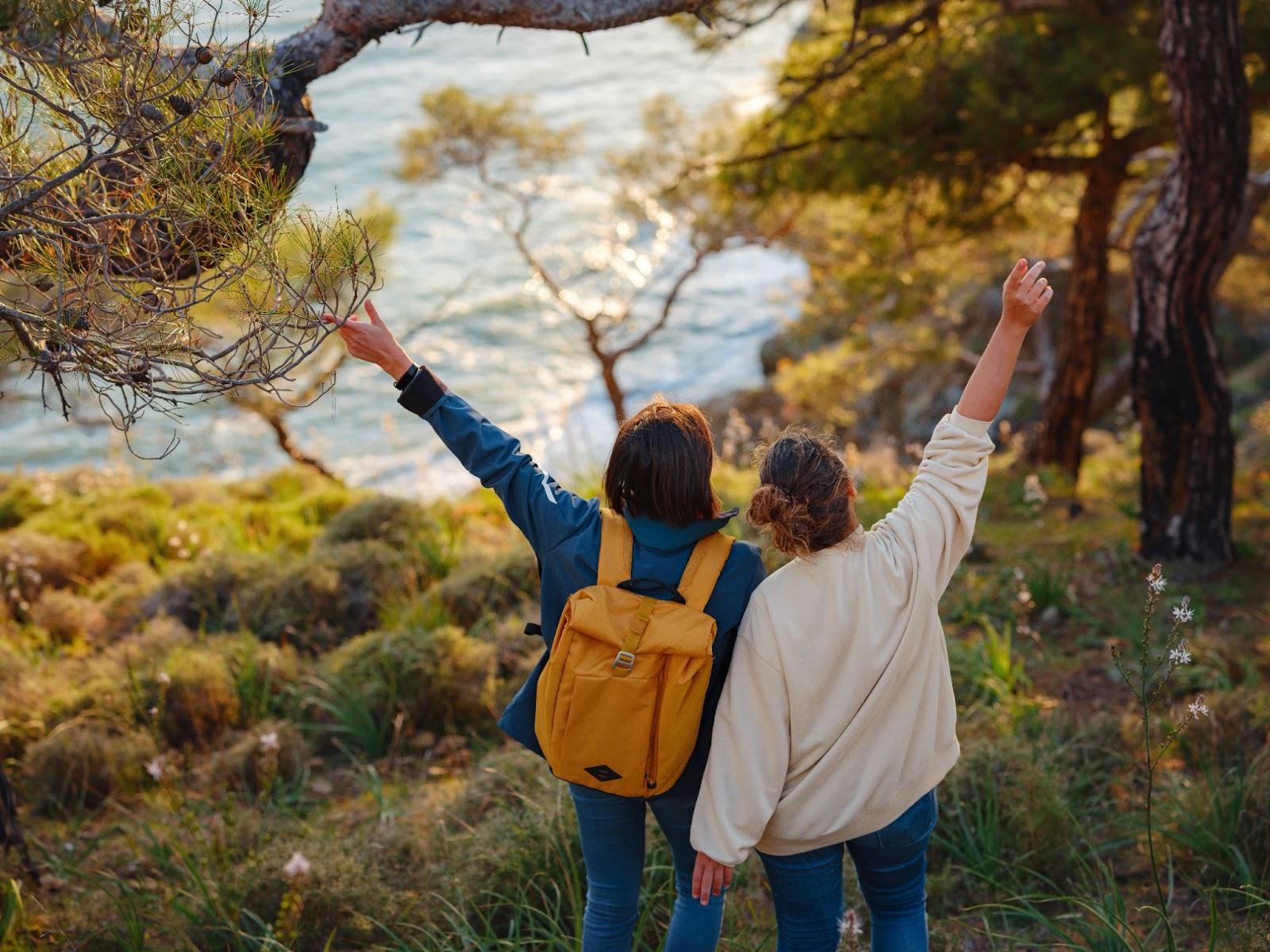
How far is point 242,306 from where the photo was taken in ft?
8.08

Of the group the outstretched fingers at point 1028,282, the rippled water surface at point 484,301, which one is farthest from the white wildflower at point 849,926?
the rippled water surface at point 484,301

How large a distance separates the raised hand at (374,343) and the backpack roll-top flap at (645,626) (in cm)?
67

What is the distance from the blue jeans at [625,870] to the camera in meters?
2.50

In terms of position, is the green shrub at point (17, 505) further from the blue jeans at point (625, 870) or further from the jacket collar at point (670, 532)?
the jacket collar at point (670, 532)

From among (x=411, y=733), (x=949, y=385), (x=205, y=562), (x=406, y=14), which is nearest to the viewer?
(x=406, y=14)

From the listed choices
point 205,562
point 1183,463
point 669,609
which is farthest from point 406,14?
point 1183,463

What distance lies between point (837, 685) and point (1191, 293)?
4.08 meters

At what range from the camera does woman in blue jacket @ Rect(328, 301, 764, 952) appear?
237 cm

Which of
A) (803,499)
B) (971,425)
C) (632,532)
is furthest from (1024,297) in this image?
(632,532)

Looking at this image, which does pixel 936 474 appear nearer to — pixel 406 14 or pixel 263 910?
pixel 406 14

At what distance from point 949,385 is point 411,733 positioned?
12.6m

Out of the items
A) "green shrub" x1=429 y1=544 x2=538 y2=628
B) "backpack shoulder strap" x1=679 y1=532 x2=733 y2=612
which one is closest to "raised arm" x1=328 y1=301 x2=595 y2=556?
"backpack shoulder strap" x1=679 y1=532 x2=733 y2=612

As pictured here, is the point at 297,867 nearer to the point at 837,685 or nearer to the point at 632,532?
the point at 632,532

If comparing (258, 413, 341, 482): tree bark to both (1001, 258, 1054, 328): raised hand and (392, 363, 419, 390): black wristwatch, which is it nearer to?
(392, 363, 419, 390): black wristwatch
